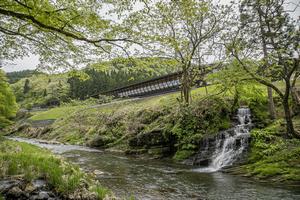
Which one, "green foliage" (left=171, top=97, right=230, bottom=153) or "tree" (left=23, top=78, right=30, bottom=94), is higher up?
"tree" (left=23, top=78, right=30, bottom=94)

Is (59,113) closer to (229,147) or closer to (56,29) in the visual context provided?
(229,147)

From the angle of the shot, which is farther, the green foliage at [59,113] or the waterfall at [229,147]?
the green foliage at [59,113]

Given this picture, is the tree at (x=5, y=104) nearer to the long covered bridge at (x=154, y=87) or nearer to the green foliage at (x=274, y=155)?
the long covered bridge at (x=154, y=87)

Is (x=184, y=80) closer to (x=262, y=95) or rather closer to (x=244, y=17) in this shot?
(x=262, y=95)

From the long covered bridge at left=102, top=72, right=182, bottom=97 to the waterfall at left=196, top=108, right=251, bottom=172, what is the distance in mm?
26316

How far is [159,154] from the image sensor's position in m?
22.8

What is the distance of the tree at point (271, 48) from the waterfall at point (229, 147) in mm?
3192

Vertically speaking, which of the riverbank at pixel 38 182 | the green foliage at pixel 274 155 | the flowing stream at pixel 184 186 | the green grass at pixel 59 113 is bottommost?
the flowing stream at pixel 184 186

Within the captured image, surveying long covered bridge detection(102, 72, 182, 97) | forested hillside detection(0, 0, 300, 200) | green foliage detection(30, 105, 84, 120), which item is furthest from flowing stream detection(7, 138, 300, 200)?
green foliage detection(30, 105, 84, 120)

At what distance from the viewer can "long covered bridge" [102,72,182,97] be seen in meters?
52.6

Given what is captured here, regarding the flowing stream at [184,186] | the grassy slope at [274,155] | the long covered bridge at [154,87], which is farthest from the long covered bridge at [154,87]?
the flowing stream at [184,186]

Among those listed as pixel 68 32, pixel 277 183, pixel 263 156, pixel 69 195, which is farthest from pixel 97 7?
pixel 263 156

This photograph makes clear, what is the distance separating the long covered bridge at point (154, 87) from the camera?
52.6 m

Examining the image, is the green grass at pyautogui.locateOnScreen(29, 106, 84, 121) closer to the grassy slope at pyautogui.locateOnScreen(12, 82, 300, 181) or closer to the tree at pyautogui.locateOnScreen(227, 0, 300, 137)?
the grassy slope at pyautogui.locateOnScreen(12, 82, 300, 181)
